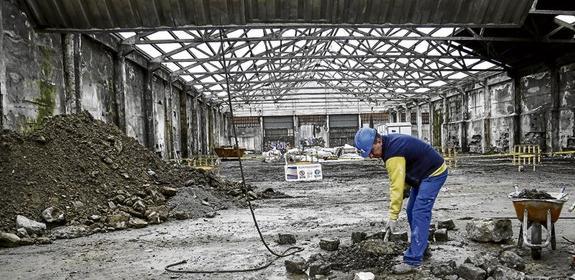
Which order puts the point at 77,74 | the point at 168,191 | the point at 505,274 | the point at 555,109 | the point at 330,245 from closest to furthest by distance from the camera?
1. the point at 505,274
2. the point at 330,245
3. the point at 168,191
4. the point at 77,74
5. the point at 555,109

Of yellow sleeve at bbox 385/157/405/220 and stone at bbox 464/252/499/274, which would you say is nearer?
stone at bbox 464/252/499/274

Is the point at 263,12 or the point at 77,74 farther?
the point at 77,74

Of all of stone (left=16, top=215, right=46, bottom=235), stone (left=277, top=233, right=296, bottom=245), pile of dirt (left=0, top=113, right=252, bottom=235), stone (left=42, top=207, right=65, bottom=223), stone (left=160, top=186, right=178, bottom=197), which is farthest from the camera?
stone (left=160, top=186, right=178, bottom=197)

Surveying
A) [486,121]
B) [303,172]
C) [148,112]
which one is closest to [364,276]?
[303,172]

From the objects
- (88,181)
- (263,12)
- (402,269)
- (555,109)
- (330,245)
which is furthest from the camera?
(555,109)

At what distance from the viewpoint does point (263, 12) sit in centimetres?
847

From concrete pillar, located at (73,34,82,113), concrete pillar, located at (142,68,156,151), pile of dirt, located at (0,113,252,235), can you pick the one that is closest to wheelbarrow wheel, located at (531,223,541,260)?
pile of dirt, located at (0,113,252,235)

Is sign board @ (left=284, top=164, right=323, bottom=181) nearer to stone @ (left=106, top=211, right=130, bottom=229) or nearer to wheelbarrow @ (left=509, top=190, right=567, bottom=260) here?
stone @ (left=106, top=211, right=130, bottom=229)

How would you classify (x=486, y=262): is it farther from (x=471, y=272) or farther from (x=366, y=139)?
(x=366, y=139)

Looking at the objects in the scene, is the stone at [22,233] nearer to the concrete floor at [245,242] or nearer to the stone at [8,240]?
the stone at [8,240]

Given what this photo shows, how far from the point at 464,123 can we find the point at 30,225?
90.1ft

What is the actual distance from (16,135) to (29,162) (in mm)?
563

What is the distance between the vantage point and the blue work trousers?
4.27m

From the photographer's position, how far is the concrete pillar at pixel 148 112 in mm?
16312
